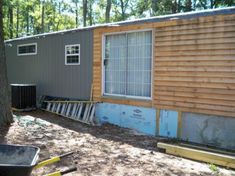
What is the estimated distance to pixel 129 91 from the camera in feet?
25.5

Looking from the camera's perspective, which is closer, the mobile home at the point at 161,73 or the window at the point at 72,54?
the mobile home at the point at 161,73

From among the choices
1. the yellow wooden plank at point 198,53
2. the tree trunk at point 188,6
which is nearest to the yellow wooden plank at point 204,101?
the yellow wooden plank at point 198,53

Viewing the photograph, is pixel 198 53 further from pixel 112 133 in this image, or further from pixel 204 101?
pixel 112 133

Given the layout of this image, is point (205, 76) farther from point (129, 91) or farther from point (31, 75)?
point (31, 75)

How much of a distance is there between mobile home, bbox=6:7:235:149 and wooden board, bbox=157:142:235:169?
112cm

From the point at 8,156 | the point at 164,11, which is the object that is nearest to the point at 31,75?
the point at 8,156

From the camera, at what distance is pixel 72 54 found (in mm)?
9531

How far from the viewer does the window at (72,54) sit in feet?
30.4

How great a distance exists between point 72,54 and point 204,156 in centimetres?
571

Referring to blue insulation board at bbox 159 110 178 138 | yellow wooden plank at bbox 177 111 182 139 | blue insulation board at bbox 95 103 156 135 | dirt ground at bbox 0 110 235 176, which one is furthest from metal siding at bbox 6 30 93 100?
yellow wooden plank at bbox 177 111 182 139

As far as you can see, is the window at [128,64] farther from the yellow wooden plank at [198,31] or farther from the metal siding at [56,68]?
the metal siding at [56,68]

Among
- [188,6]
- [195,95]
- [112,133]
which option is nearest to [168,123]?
[195,95]

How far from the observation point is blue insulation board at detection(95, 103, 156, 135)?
24.0ft

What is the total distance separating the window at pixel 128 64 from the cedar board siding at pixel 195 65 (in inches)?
8.9
